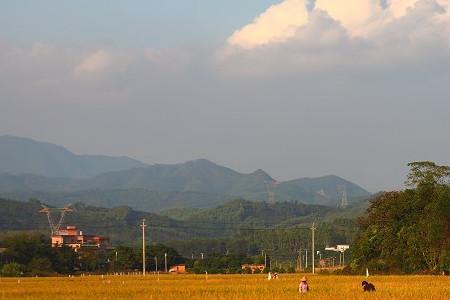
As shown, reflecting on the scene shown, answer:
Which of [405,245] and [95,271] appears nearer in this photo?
[405,245]

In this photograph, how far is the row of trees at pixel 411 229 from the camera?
70.9m

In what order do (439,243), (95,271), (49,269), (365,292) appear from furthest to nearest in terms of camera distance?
(95,271), (49,269), (439,243), (365,292)

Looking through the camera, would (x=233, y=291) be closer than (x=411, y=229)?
Yes

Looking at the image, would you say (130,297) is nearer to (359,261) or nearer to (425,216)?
(425,216)

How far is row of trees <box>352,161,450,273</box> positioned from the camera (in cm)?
7088

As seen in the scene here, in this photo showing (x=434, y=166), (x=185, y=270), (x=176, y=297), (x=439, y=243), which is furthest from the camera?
(x=185, y=270)

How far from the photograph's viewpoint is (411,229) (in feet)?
245

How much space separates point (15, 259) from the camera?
105312 mm

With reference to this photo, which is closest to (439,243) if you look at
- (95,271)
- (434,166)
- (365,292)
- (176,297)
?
(434,166)

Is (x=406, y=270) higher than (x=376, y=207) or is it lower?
lower

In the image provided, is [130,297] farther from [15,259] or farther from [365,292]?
[15,259]

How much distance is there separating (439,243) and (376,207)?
1180cm

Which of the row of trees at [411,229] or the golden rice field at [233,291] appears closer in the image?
the golden rice field at [233,291]

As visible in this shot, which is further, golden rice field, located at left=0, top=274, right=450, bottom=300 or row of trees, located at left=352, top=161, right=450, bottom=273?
row of trees, located at left=352, top=161, right=450, bottom=273
